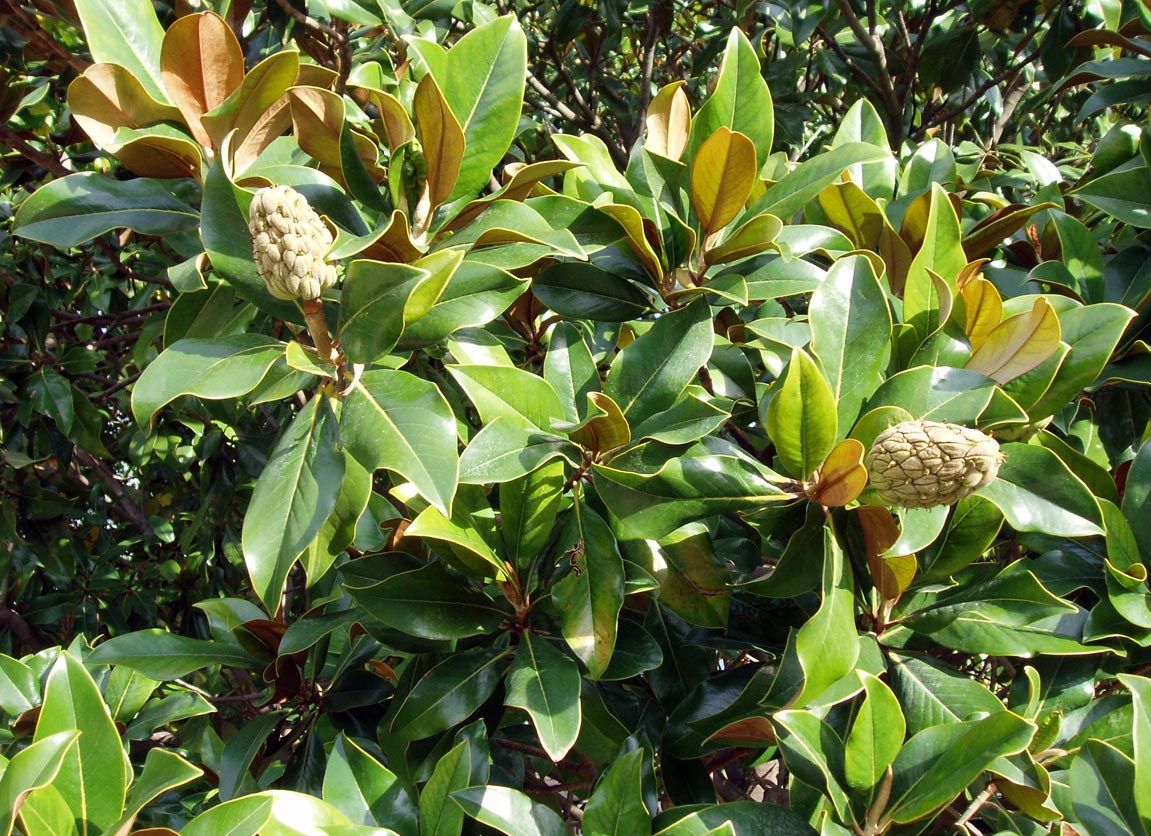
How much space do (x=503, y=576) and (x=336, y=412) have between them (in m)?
0.34

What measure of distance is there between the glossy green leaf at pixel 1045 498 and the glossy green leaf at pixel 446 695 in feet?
2.44

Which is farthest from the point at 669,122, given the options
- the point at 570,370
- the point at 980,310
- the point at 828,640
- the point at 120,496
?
the point at 120,496

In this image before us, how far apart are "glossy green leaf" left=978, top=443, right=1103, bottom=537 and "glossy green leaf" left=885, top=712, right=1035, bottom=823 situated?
0.25 meters

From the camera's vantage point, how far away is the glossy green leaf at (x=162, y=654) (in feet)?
5.13

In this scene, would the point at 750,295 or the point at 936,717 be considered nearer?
the point at 936,717

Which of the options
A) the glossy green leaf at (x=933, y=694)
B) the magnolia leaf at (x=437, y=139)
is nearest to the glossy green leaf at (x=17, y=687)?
the magnolia leaf at (x=437, y=139)

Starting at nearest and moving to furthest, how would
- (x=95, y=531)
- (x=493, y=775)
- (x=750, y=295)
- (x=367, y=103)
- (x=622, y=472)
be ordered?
1. (x=622, y=472)
2. (x=750, y=295)
3. (x=493, y=775)
4. (x=367, y=103)
5. (x=95, y=531)

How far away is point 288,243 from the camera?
42.2 inches

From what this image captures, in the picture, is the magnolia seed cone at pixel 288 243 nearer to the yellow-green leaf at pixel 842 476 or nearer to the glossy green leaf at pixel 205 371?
the glossy green leaf at pixel 205 371

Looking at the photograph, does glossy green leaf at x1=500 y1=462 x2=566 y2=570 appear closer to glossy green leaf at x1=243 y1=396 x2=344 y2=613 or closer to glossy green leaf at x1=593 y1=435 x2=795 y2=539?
glossy green leaf at x1=593 y1=435 x2=795 y2=539

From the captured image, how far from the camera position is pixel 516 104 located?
1.32m

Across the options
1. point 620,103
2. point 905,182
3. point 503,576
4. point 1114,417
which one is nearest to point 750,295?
point 503,576

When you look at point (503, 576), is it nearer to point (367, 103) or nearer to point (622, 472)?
point (622, 472)

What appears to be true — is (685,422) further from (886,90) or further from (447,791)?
(886,90)
